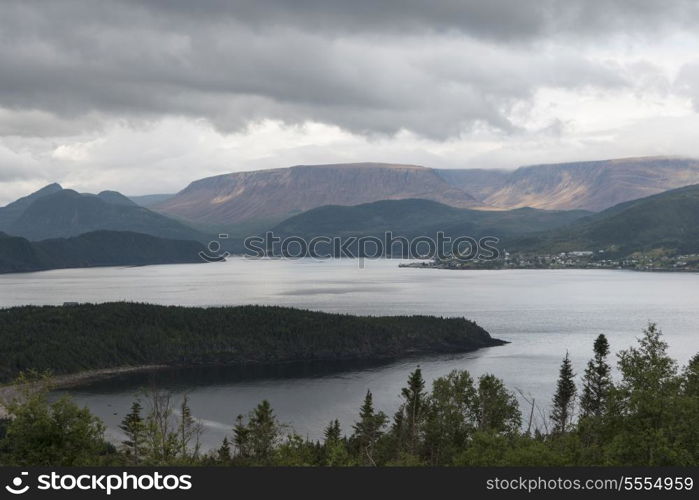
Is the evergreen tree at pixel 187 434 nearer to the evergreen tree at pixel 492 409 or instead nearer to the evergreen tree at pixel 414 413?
the evergreen tree at pixel 414 413

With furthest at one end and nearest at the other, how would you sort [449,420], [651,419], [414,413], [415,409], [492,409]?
[415,409], [492,409], [414,413], [449,420], [651,419]

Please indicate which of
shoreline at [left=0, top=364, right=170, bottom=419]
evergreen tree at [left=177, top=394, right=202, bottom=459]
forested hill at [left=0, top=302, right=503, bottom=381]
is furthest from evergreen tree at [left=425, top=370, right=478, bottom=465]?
forested hill at [left=0, top=302, right=503, bottom=381]

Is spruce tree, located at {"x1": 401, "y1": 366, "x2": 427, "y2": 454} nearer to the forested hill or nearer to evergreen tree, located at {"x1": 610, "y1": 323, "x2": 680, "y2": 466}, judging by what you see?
evergreen tree, located at {"x1": 610, "y1": 323, "x2": 680, "y2": 466}

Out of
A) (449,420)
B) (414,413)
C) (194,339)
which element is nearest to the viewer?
(449,420)

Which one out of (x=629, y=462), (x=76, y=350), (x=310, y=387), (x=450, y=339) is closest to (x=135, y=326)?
(x=76, y=350)

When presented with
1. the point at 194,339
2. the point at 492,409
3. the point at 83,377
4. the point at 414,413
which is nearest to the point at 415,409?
the point at 414,413

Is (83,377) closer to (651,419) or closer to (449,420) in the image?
(449,420)

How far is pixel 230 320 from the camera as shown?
19688 centimetres

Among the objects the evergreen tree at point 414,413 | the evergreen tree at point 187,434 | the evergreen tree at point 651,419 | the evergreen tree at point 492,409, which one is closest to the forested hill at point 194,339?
the evergreen tree at point 187,434

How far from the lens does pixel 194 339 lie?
18050cm

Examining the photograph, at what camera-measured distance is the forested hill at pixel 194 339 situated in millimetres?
163500

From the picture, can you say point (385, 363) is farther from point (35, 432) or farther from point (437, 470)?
point (437, 470)

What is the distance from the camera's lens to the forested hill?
536 ft

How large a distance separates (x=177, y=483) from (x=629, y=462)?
1041 inches
